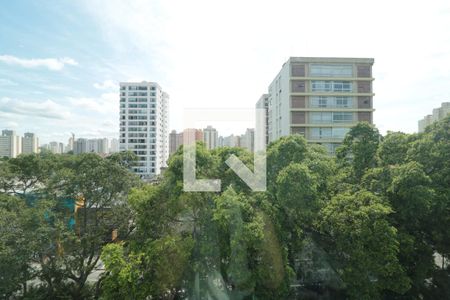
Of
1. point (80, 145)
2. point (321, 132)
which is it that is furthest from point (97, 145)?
point (321, 132)

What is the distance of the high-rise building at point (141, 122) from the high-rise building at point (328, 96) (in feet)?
70.2

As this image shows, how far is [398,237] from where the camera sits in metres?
5.80

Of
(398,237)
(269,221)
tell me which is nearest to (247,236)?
(269,221)

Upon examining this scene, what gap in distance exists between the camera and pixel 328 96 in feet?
58.2

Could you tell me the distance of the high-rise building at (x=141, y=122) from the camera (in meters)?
34.5

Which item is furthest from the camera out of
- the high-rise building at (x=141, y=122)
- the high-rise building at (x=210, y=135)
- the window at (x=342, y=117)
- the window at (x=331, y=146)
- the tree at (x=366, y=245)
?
the high-rise building at (x=141, y=122)

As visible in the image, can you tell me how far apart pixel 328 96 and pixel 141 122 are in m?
23.9

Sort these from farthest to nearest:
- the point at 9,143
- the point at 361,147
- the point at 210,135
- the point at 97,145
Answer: the point at 97,145 < the point at 9,143 < the point at 210,135 < the point at 361,147

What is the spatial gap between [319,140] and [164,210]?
1347cm

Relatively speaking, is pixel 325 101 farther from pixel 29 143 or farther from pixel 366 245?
pixel 29 143

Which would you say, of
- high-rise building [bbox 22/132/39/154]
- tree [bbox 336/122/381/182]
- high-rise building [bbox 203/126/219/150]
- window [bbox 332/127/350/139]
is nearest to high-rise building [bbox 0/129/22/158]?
high-rise building [bbox 22/132/39/154]

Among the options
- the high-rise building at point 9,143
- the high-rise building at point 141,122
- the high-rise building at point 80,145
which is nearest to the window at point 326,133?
the high-rise building at point 141,122

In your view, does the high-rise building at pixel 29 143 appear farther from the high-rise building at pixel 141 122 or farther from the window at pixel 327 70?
the window at pixel 327 70

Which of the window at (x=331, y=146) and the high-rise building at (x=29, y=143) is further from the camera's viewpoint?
the high-rise building at (x=29, y=143)
